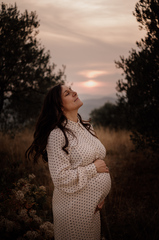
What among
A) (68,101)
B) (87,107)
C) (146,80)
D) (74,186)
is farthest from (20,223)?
(87,107)

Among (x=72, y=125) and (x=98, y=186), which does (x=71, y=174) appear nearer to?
(x=98, y=186)

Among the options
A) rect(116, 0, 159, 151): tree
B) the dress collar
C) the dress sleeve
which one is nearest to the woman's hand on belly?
the dress sleeve

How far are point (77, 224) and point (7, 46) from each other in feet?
22.8

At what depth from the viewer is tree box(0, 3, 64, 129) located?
755 cm

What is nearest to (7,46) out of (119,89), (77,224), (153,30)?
(119,89)

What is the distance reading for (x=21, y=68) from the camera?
807cm

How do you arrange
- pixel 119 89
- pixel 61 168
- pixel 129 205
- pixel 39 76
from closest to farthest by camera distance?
1. pixel 61 168
2. pixel 129 205
3. pixel 119 89
4. pixel 39 76

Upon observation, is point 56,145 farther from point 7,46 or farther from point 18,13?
point 18,13

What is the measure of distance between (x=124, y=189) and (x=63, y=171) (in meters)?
3.95

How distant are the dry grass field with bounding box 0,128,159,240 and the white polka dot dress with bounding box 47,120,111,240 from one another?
1684mm

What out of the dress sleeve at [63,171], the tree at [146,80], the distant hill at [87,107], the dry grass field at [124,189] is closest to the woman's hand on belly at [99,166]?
the dress sleeve at [63,171]

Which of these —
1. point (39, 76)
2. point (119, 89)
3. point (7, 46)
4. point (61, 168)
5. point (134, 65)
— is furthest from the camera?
point (39, 76)

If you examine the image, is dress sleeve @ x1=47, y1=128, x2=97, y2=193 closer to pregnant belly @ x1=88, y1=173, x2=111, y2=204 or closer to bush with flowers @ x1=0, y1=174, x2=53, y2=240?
pregnant belly @ x1=88, y1=173, x2=111, y2=204

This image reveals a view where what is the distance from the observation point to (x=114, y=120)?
17172mm
